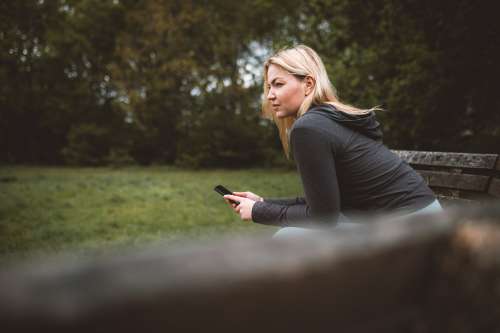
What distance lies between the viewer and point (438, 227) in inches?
28.5

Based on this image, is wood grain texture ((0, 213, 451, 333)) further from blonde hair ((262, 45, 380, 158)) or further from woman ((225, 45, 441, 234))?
blonde hair ((262, 45, 380, 158))

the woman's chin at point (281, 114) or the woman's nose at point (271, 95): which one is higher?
the woman's nose at point (271, 95)

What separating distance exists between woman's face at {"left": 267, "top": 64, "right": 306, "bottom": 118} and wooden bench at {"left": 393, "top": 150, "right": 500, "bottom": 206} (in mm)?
1062

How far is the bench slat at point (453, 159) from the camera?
2.60 m

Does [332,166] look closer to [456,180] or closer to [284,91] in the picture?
[284,91]

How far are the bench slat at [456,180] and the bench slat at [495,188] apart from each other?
45 millimetres

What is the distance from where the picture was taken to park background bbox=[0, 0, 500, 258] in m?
6.88

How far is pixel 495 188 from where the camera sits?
98.3 inches

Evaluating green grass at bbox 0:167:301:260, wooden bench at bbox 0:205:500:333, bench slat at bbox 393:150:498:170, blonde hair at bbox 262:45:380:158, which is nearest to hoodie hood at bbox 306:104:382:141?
blonde hair at bbox 262:45:380:158

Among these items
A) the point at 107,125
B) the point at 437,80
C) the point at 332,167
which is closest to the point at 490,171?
the point at 332,167

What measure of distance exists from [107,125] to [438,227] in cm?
2734

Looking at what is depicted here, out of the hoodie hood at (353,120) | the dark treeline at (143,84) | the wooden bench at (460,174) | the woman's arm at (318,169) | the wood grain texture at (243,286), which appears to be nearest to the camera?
the wood grain texture at (243,286)

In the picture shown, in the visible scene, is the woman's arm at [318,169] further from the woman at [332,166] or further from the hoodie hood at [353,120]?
the hoodie hood at [353,120]

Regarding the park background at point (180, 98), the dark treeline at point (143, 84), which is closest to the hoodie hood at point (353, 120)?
the park background at point (180, 98)
